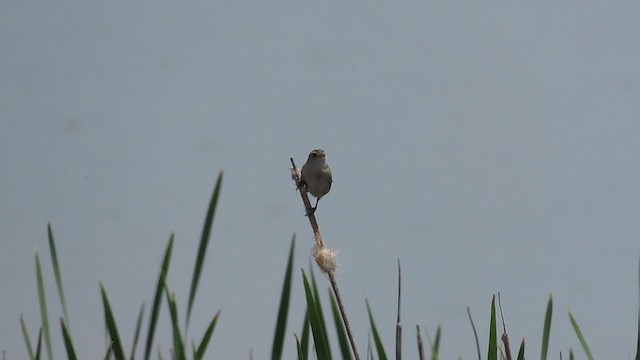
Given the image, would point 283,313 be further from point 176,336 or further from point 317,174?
point 317,174

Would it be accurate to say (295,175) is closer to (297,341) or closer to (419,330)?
(297,341)

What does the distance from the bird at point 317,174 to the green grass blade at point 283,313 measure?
330cm

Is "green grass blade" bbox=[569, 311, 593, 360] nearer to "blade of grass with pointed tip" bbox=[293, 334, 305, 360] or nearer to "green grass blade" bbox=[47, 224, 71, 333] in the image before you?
"blade of grass with pointed tip" bbox=[293, 334, 305, 360]

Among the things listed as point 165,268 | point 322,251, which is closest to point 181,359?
point 165,268

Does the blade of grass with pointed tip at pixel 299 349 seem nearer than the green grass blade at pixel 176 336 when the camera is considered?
No

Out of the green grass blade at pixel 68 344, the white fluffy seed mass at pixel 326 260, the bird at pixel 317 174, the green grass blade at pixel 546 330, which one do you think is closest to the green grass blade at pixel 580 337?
the green grass blade at pixel 546 330

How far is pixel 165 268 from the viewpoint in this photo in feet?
8.94

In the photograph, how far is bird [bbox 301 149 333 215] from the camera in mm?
6148

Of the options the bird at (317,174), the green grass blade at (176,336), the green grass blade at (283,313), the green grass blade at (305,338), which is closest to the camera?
the green grass blade at (176,336)

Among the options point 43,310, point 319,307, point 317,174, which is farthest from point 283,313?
point 317,174

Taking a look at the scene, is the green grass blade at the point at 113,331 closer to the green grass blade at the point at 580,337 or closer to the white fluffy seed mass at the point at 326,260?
the white fluffy seed mass at the point at 326,260

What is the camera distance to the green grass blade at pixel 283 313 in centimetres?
270

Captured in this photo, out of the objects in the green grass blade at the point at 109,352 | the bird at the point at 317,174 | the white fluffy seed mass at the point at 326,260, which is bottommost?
the green grass blade at the point at 109,352

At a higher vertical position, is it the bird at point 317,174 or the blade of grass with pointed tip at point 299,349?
the bird at point 317,174
